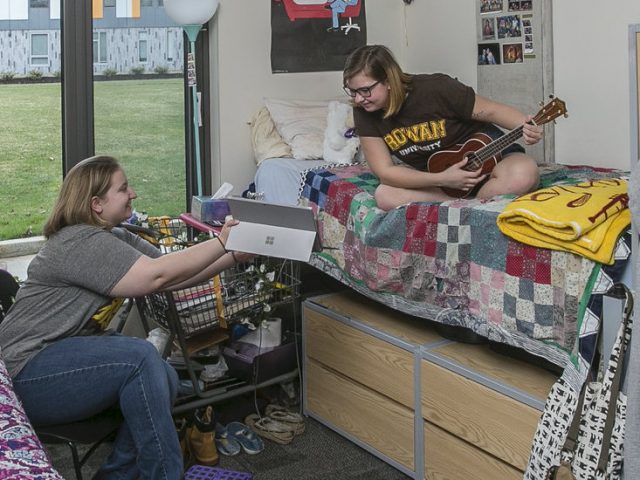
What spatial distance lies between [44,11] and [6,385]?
185 cm

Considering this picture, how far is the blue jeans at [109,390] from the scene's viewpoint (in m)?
2.08

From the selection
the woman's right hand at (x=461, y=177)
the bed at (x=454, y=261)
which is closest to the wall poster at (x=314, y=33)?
the bed at (x=454, y=261)

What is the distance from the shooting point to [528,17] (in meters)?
3.39

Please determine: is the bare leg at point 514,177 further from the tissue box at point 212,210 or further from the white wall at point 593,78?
the tissue box at point 212,210

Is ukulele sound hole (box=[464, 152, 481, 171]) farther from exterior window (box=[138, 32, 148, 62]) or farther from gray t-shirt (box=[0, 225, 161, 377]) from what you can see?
exterior window (box=[138, 32, 148, 62])

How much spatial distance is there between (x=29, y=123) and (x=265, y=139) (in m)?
0.92

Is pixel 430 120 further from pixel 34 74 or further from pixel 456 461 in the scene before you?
pixel 34 74

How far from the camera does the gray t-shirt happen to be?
2160mm

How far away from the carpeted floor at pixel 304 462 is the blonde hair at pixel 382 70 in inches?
44.5

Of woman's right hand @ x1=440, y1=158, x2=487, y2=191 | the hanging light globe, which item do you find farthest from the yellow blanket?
the hanging light globe

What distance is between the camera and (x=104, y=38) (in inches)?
131

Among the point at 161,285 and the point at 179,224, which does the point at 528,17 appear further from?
the point at 161,285

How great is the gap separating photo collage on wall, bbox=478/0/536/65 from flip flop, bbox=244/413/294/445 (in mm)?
1743

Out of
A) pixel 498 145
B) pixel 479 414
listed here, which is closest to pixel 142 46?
pixel 498 145
